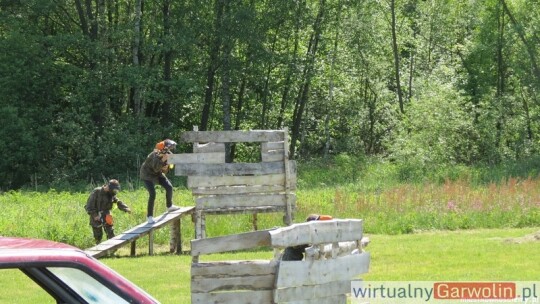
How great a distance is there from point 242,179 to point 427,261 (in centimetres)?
403

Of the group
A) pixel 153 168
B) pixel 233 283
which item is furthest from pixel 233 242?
pixel 153 168

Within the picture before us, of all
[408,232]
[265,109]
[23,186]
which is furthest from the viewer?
[265,109]

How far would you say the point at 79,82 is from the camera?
4334 centimetres

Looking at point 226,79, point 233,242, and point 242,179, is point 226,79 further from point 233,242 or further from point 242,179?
point 233,242

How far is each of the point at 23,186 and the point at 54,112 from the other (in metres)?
4.80

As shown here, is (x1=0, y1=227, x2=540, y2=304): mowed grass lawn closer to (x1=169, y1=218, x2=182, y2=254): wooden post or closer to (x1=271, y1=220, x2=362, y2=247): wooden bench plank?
(x1=169, y1=218, x2=182, y2=254): wooden post

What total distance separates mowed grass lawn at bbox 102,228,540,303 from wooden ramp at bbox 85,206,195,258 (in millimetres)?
368

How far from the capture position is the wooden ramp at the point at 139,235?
18.3m

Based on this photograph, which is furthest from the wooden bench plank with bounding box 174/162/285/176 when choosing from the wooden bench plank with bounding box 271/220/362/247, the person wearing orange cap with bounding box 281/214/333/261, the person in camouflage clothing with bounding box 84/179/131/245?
the wooden bench plank with bounding box 271/220/362/247

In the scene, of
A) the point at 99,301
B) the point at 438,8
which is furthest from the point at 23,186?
the point at 99,301

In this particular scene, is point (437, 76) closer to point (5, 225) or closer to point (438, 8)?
point (438, 8)

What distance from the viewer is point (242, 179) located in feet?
63.4

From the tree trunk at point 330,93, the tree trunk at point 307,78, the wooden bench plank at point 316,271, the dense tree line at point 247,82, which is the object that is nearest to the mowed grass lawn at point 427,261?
the wooden bench plank at point 316,271

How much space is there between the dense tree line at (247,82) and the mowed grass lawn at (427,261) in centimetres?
2067
